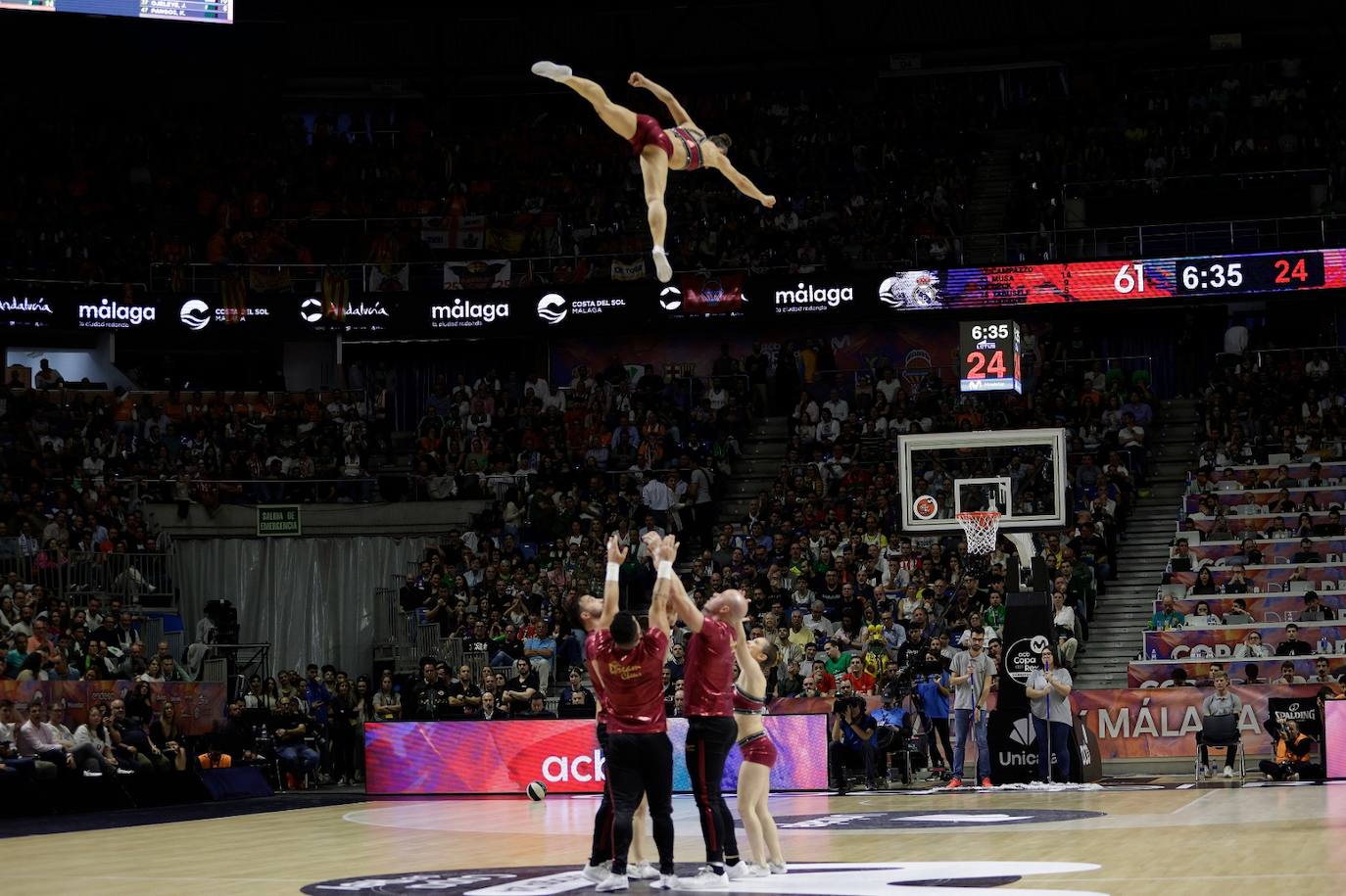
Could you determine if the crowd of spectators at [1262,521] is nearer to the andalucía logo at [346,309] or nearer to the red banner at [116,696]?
the red banner at [116,696]

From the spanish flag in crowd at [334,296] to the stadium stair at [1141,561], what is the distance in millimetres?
15975

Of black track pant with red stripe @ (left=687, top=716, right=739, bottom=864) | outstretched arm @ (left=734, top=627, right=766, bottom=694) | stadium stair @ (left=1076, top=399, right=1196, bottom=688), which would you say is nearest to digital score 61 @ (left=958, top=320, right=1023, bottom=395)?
stadium stair @ (left=1076, top=399, right=1196, bottom=688)

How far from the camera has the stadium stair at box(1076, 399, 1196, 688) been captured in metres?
25.0

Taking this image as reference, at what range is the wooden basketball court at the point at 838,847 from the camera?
11.0 m

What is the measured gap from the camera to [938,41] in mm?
38469

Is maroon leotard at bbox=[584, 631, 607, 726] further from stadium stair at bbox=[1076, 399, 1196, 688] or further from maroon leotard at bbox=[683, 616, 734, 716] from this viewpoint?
stadium stair at bbox=[1076, 399, 1196, 688]

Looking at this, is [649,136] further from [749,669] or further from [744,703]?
[744,703]

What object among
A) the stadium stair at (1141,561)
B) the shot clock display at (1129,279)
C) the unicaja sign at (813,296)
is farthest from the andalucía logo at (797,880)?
the unicaja sign at (813,296)

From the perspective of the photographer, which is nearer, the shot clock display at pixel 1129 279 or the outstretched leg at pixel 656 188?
the outstretched leg at pixel 656 188

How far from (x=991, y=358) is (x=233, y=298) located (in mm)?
16001

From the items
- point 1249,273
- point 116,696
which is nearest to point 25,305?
point 116,696

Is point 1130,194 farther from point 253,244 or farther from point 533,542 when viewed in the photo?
point 253,244

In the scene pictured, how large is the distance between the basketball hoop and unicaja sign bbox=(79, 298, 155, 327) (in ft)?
63.3

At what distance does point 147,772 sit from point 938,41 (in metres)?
25.0
